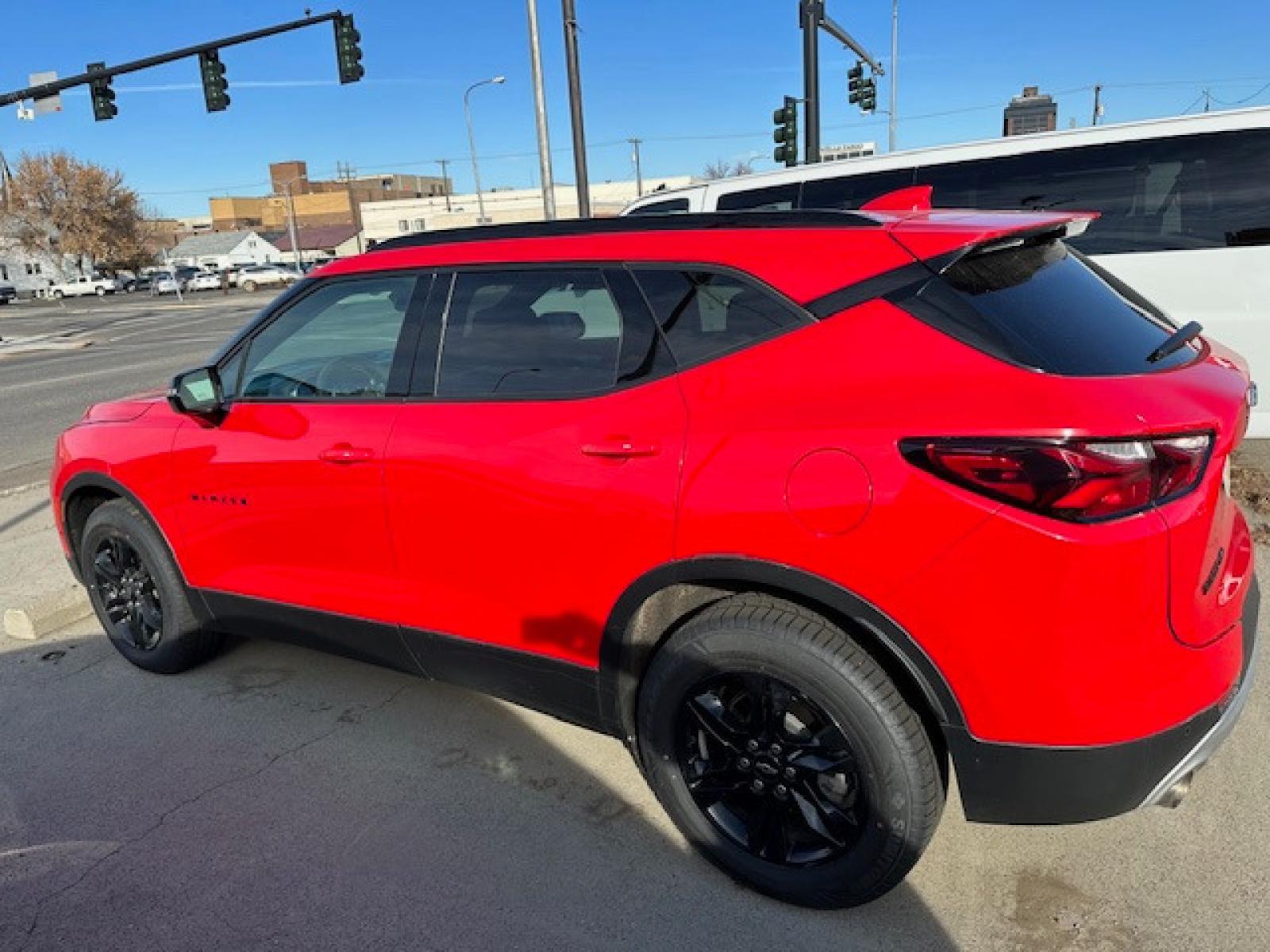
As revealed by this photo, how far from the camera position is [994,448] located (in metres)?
1.87

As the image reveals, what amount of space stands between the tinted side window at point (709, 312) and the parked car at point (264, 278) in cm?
6015

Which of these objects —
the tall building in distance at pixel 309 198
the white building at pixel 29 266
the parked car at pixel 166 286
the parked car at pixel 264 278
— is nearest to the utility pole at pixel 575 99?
the parked car at pixel 264 278

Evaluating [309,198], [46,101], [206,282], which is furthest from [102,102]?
[309,198]

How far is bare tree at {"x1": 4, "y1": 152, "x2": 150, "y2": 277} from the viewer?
65062mm

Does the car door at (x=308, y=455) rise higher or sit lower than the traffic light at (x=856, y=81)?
lower

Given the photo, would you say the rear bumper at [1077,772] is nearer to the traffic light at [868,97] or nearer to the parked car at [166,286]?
the traffic light at [868,97]

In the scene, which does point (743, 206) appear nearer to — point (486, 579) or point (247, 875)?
point (486, 579)

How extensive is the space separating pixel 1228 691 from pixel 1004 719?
576mm

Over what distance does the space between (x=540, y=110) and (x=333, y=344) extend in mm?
13503

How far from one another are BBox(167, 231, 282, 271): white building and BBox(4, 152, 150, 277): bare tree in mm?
20187

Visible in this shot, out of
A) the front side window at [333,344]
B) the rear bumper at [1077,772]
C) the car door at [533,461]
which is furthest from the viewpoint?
the front side window at [333,344]

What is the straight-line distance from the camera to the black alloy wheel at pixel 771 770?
2230mm

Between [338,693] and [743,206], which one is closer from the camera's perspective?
[338,693]

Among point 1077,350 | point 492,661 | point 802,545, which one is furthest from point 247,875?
point 1077,350
